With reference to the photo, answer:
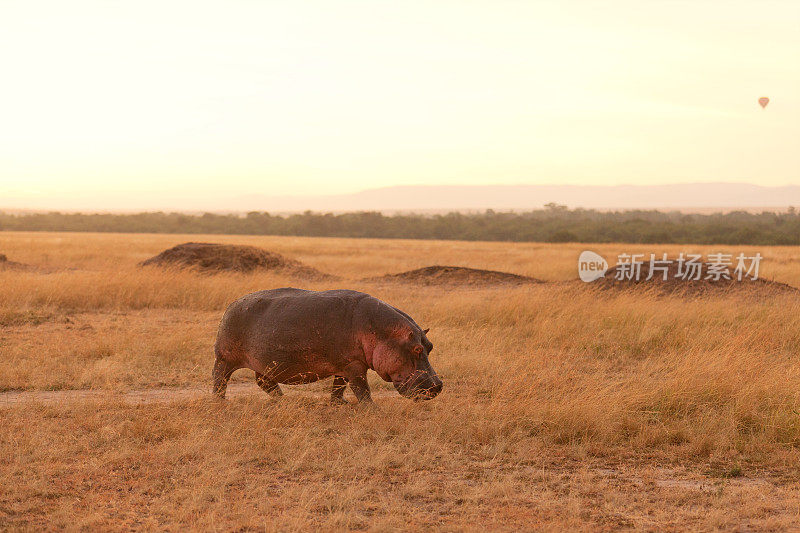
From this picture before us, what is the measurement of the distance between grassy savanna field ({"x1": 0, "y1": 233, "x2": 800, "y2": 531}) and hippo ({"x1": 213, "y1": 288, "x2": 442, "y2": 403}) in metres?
0.42

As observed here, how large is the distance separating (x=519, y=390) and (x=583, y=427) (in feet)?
3.99

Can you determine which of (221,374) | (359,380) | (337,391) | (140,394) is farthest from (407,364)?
(140,394)

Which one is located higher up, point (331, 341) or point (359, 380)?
point (331, 341)

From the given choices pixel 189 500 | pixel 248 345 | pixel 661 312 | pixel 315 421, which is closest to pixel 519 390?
pixel 315 421

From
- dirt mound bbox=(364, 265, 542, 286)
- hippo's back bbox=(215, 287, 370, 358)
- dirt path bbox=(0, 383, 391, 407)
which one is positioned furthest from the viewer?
dirt mound bbox=(364, 265, 542, 286)

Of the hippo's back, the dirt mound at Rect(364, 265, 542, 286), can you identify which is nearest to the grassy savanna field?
the hippo's back

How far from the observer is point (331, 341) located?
654 centimetres

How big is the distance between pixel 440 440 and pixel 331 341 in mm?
1344

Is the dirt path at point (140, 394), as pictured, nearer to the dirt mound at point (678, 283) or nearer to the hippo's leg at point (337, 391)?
the hippo's leg at point (337, 391)

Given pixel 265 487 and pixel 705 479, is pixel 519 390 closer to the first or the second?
pixel 705 479

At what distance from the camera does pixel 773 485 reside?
534 centimetres

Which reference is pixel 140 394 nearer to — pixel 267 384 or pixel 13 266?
pixel 267 384

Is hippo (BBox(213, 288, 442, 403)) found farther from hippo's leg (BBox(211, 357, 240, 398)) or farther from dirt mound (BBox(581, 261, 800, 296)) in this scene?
dirt mound (BBox(581, 261, 800, 296))

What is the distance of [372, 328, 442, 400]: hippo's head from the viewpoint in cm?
627
